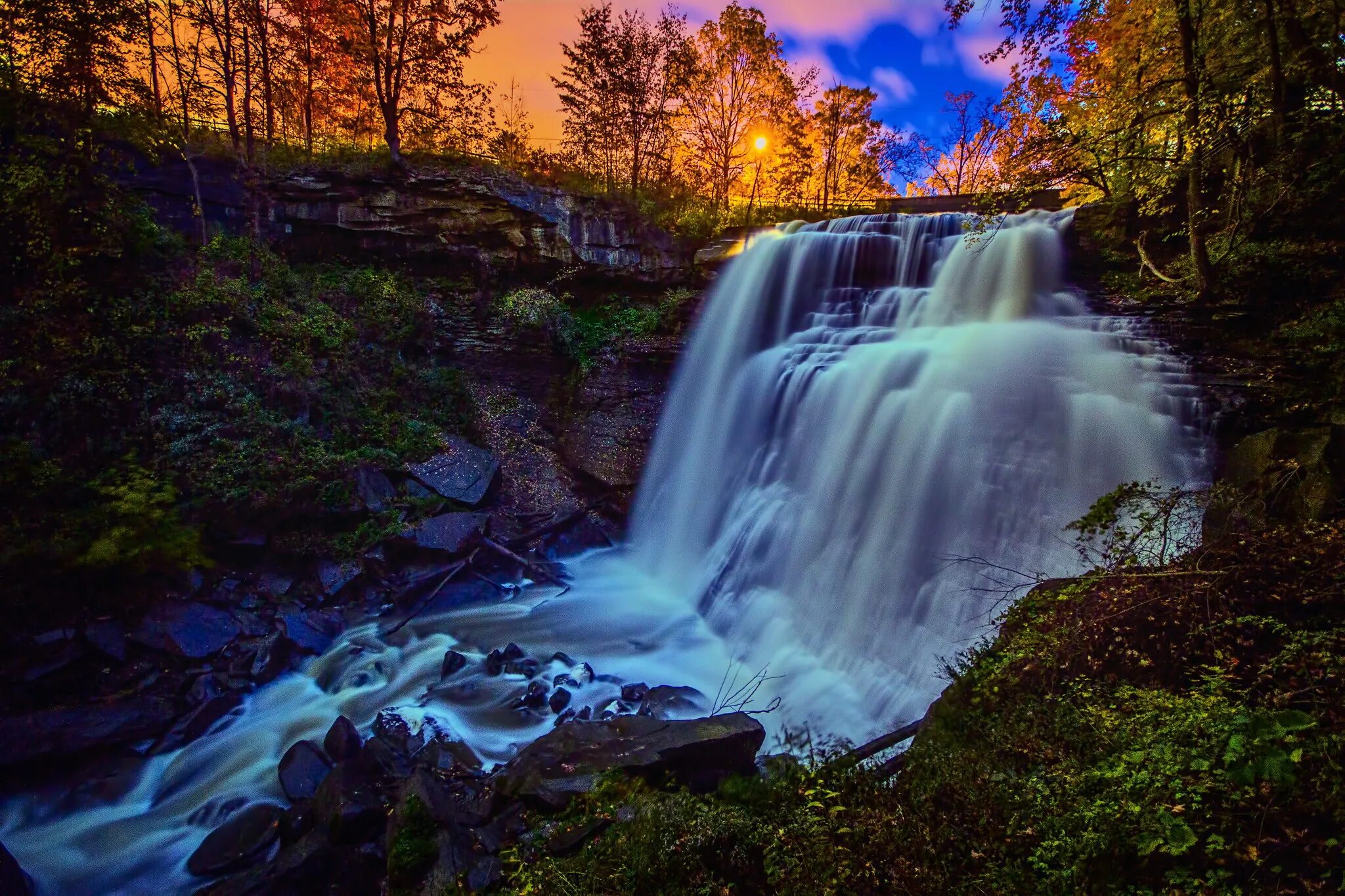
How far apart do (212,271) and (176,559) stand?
534 centimetres

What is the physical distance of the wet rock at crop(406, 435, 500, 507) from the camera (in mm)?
10617

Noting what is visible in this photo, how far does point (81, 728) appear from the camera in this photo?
580cm

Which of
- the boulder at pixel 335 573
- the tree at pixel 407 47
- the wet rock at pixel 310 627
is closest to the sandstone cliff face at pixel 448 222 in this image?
the tree at pixel 407 47

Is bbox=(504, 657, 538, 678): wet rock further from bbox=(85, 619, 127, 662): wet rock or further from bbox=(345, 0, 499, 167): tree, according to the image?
bbox=(345, 0, 499, 167): tree

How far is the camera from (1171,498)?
4.23 meters

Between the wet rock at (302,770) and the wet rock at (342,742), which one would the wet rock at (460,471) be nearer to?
the wet rock at (342,742)

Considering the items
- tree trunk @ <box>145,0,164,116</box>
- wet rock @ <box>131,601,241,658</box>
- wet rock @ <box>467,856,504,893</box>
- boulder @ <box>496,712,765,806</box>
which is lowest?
wet rock @ <box>131,601,241,658</box>

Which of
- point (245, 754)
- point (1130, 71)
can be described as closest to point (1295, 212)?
point (1130, 71)

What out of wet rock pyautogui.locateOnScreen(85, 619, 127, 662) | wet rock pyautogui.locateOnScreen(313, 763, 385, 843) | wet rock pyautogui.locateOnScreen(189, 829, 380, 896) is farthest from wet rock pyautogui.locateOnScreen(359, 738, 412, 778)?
wet rock pyautogui.locateOnScreen(85, 619, 127, 662)

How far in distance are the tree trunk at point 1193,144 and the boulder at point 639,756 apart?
7.07 meters

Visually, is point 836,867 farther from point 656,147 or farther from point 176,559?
point 656,147

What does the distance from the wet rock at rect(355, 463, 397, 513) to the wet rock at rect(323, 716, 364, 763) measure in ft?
14.8

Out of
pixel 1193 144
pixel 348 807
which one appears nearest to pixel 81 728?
pixel 348 807

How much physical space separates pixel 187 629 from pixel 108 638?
2.30 ft
